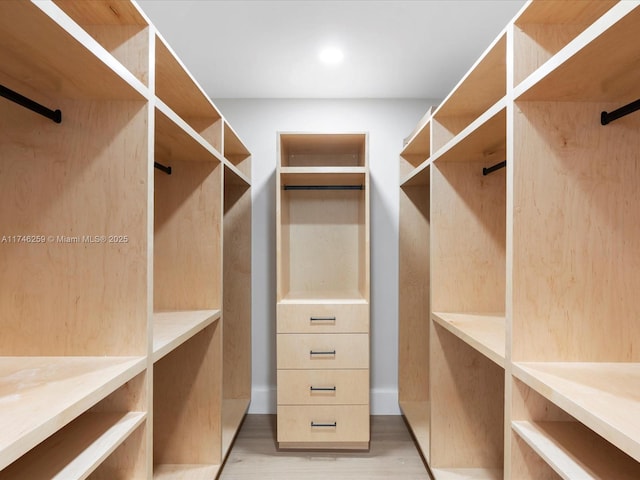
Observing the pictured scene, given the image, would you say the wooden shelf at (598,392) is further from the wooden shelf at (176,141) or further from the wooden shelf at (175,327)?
the wooden shelf at (176,141)

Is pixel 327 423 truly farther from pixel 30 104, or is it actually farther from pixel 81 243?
pixel 30 104

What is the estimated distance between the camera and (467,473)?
1.75 m

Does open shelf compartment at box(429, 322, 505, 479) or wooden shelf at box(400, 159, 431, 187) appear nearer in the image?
open shelf compartment at box(429, 322, 505, 479)

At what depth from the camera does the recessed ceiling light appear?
2000 millimetres

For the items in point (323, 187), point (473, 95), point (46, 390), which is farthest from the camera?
point (323, 187)

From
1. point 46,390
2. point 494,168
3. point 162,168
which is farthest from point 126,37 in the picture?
point 494,168

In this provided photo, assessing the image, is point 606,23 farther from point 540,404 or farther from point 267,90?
point 267,90

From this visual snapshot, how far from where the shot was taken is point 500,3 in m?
1.62

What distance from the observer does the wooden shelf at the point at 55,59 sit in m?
0.74

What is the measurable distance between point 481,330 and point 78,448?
128 centimetres

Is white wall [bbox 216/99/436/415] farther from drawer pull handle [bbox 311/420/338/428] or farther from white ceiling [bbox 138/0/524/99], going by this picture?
drawer pull handle [bbox 311/420/338/428]

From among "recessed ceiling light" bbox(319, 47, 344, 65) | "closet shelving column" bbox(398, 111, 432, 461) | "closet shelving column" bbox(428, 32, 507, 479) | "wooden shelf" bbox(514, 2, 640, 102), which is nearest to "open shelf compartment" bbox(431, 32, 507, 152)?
"closet shelving column" bbox(428, 32, 507, 479)

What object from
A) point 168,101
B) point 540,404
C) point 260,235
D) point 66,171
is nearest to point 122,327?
point 66,171

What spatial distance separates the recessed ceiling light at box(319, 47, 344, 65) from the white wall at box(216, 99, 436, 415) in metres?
0.55
